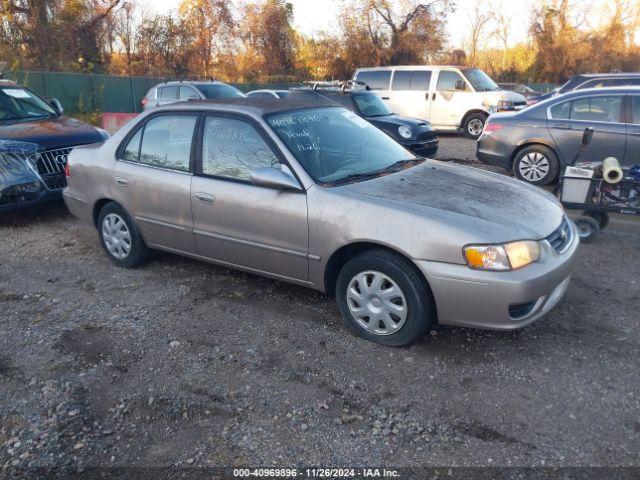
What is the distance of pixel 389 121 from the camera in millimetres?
11016

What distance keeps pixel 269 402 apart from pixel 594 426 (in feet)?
5.70

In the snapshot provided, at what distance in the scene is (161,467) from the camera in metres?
2.65

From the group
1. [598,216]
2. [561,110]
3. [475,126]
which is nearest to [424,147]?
[561,110]

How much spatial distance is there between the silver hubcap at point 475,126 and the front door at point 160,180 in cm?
1218

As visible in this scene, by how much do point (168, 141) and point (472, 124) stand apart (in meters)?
12.3

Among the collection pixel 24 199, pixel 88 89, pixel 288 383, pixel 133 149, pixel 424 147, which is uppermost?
pixel 88 89

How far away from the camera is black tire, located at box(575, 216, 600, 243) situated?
5766 mm

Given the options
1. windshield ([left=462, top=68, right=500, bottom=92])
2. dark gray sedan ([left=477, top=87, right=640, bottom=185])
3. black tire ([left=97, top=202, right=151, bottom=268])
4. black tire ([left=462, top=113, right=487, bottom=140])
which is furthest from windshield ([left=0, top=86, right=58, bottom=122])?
windshield ([left=462, top=68, right=500, bottom=92])

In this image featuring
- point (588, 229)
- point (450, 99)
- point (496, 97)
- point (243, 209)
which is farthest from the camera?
point (450, 99)

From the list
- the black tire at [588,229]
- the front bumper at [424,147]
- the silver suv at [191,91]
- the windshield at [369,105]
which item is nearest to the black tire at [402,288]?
the black tire at [588,229]

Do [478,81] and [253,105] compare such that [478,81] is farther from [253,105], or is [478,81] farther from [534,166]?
[253,105]

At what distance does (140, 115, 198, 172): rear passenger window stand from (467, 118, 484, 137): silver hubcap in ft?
39.9

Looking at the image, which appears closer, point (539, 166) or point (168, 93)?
point (539, 166)

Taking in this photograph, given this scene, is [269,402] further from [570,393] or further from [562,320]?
[562,320]
